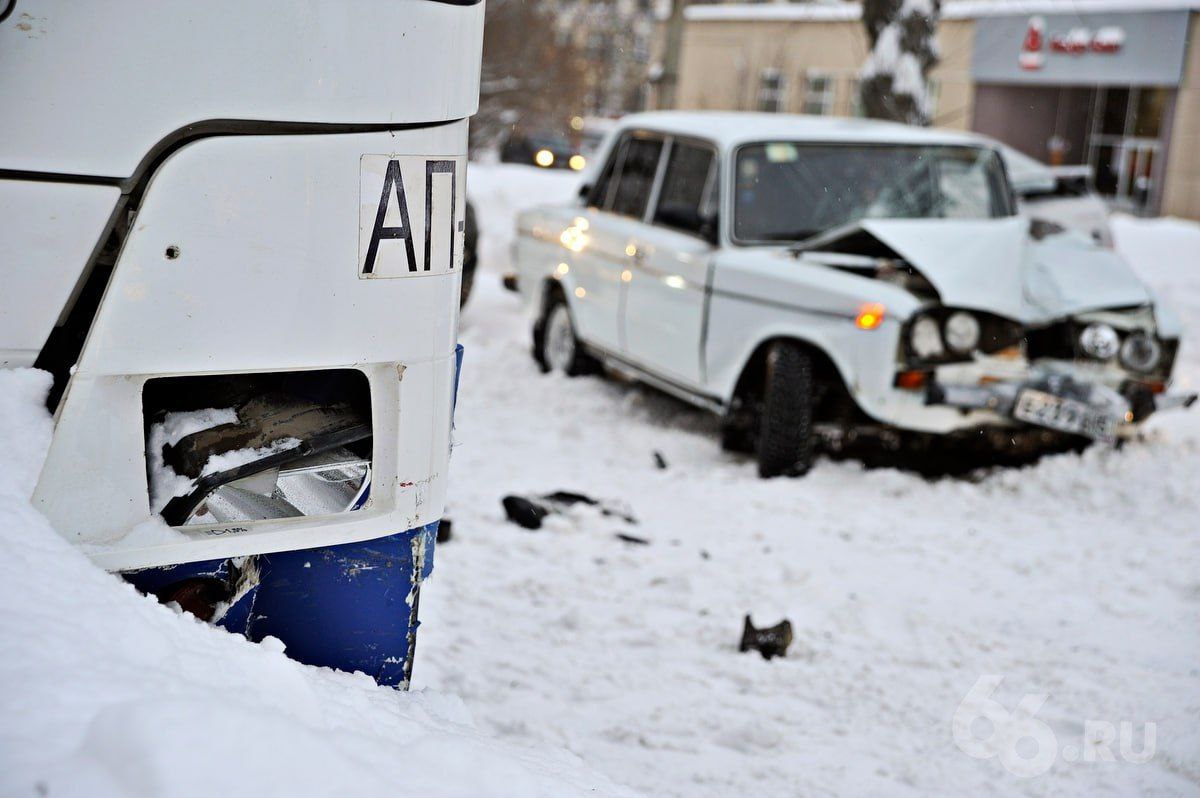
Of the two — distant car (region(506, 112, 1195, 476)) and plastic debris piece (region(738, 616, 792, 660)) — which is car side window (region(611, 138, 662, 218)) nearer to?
distant car (region(506, 112, 1195, 476))

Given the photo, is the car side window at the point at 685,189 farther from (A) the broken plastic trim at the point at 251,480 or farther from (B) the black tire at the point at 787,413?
(A) the broken plastic trim at the point at 251,480

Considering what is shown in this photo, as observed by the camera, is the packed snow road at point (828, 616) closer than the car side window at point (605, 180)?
Yes

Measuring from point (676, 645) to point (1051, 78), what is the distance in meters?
24.3

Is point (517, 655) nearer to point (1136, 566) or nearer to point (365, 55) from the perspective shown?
point (365, 55)

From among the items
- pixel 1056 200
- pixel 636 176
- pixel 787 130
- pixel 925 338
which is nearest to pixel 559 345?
pixel 636 176

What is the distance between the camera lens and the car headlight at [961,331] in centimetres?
594

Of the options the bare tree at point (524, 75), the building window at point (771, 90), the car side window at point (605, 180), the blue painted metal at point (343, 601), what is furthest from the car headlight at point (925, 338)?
the building window at point (771, 90)

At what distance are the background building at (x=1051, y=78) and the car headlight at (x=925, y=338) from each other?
16682mm

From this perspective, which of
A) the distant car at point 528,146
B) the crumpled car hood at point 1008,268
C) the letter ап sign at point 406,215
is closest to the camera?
the letter ап sign at point 406,215

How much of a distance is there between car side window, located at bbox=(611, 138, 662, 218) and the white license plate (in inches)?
102

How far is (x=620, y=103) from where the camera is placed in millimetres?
39750

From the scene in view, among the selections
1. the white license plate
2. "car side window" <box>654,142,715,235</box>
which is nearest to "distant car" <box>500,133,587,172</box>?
"car side window" <box>654,142,715,235</box>

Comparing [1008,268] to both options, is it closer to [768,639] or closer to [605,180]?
[605,180]

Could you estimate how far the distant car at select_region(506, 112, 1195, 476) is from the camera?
592 centimetres
